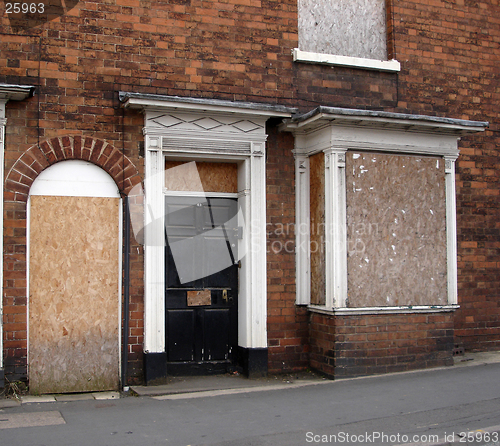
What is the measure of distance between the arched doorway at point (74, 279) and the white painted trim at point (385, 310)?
255cm

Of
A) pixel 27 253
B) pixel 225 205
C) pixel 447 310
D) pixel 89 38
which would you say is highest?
pixel 89 38

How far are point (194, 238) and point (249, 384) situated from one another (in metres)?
1.97

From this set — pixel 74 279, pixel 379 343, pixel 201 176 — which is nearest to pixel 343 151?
pixel 201 176

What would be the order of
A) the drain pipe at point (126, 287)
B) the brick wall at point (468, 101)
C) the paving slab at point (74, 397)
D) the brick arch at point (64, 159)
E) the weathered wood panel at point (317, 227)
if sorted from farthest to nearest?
the brick wall at point (468, 101)
the weathered wood panel at point (317, 227)
the drain pipe at point (126, 287)
the brick arch at point (64, 159)
the paving slab at point (74, 397)

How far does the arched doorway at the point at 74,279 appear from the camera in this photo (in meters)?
6.85

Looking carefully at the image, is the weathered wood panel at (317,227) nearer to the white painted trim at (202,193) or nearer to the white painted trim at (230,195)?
the white painted trim at (230,195)

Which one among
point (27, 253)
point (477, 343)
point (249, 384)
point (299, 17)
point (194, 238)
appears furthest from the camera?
point (477, 343)

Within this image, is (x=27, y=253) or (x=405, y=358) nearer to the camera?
(x=27, y=253)

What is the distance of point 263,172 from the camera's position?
7.77 meters

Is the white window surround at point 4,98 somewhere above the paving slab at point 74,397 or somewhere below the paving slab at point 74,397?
above

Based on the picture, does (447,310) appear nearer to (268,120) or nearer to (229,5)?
(268,120)

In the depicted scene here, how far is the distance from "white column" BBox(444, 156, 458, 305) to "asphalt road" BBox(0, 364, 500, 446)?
1281mm

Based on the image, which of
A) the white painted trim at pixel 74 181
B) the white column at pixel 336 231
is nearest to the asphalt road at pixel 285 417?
the white column at pixel 336 231

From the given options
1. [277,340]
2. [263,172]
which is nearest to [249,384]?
[277,340]
